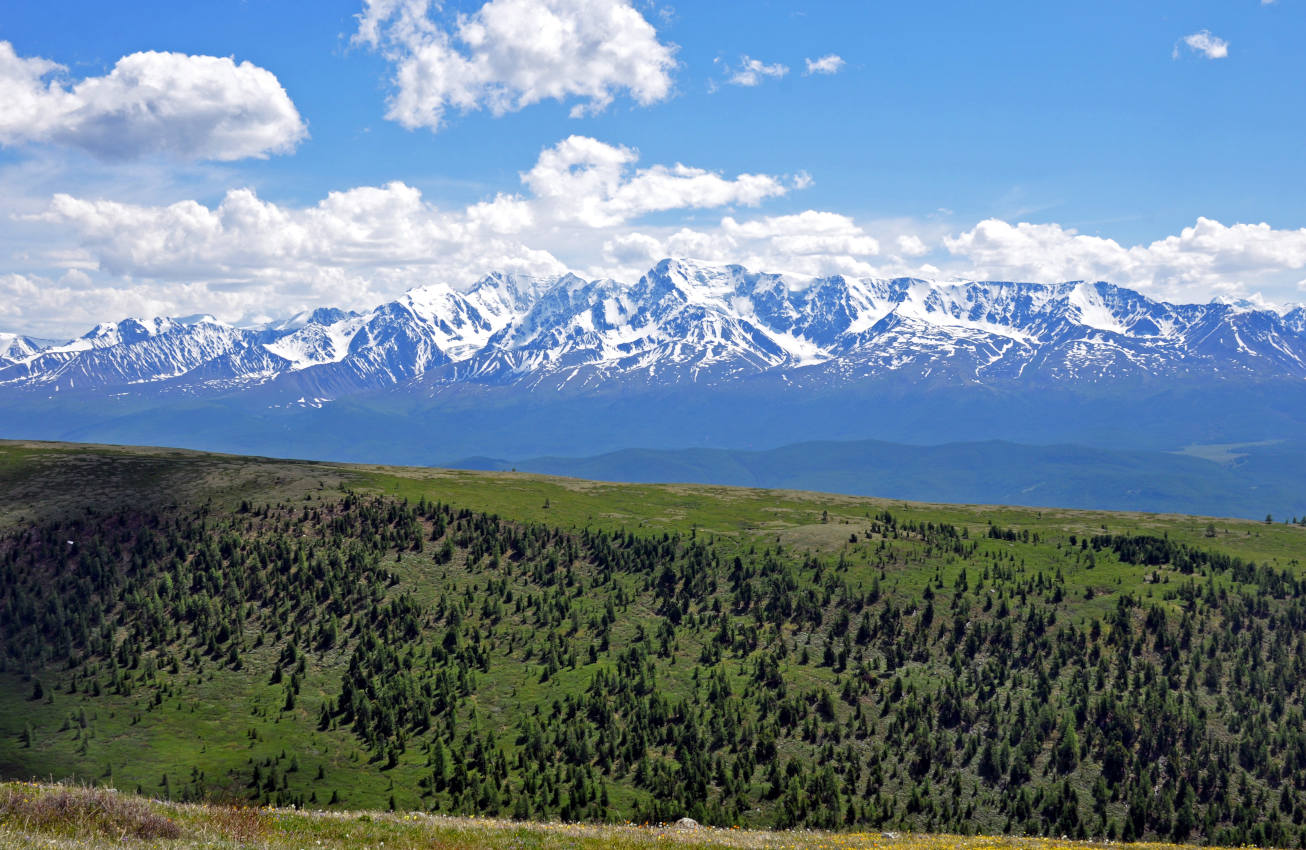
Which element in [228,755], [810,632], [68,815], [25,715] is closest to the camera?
[68,815]

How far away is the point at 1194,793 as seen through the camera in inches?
3976

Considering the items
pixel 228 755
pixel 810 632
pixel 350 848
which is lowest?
pixel 228 755

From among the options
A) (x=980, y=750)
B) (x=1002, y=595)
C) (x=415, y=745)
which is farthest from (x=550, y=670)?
(x=1002, y=595)

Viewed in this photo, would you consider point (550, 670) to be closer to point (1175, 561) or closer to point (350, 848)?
point (350, 848)

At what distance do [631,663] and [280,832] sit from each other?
96873 millimetres

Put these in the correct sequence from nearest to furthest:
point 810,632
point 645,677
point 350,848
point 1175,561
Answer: point 350,848
point 645,677
point 810,632
point 1175,561

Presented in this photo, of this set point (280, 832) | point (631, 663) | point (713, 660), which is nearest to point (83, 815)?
point (280, 832)

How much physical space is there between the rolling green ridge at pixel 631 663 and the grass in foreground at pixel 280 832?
4862 cm

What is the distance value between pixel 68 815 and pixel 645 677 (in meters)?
98.4

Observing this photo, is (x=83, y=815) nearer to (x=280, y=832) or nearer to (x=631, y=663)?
(x=280, y=832)

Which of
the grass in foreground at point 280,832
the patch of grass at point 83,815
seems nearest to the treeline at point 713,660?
the grass in foreground at point 280,832

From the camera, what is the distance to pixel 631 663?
13012 centimetres

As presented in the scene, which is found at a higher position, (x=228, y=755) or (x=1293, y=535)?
(x=1293, y=535)

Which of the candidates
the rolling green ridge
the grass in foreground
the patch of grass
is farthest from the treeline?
the patch of grass
